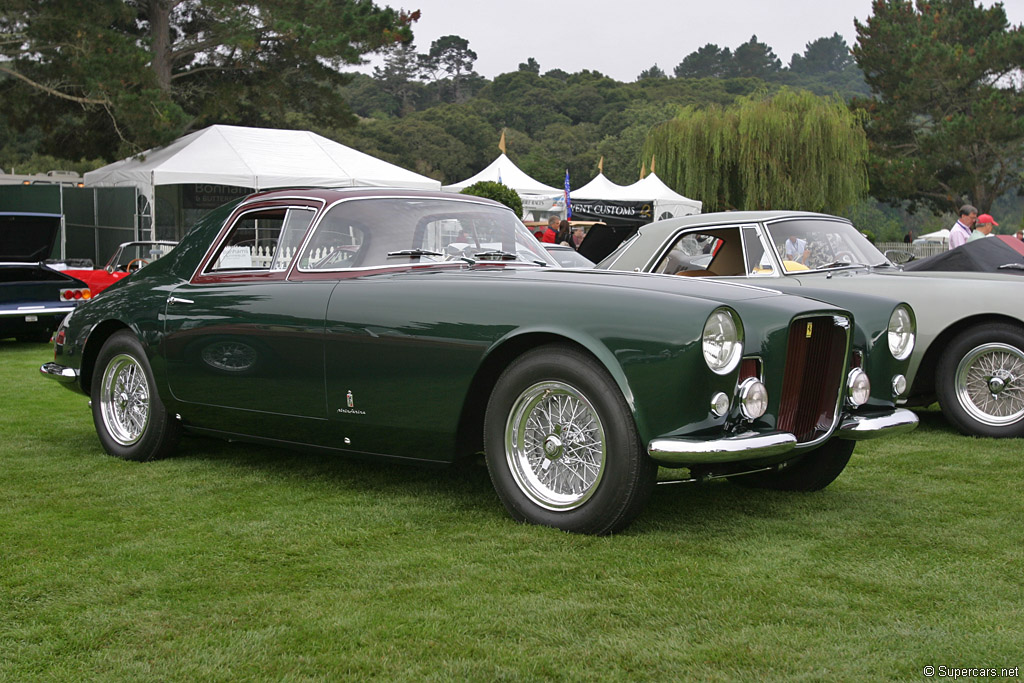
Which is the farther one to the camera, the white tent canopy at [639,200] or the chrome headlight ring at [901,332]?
the white tent canopy at [639,200]

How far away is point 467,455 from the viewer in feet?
14.7

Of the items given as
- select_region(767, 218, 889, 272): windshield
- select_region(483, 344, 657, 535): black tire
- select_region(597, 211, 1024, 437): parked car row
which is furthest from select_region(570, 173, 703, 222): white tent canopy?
select_region(483, 344, 657, 535): black tire

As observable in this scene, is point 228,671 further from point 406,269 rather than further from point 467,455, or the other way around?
point 406,269

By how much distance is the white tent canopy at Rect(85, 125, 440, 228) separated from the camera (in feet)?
66.2

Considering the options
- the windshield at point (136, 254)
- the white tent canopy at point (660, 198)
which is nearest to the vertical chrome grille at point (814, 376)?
the windshield at point (136, 254)

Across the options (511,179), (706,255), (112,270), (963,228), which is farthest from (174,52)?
(706,255)

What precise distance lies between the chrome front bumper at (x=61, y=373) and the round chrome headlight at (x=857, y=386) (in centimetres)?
444

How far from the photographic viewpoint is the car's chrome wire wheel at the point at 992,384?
6668 mm

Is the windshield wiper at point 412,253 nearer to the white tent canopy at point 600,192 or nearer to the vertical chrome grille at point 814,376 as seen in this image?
the vertical chrome grille at point 814,376

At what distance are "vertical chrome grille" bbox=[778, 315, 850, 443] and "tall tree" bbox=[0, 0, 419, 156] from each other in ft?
73.9

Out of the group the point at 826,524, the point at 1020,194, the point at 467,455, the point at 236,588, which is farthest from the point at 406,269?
the point at 1020,194

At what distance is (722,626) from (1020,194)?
6390cm

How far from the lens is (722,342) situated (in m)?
3.85

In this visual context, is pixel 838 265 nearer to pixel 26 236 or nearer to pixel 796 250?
pixel 796 250
